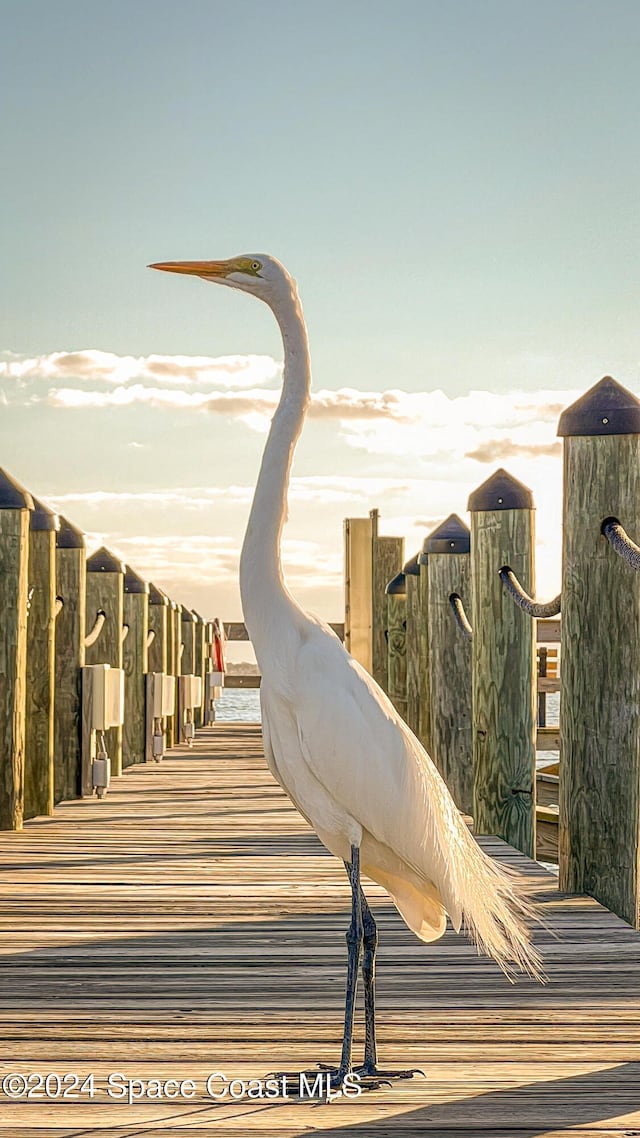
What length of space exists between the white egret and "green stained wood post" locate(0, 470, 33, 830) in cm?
353

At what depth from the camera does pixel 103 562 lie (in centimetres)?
943

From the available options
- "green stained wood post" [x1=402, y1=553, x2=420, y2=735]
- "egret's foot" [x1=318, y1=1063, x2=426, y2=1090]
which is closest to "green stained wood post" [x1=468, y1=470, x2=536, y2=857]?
"green stained wood post" [x1=402, y1=553, x2=420, y2=735]

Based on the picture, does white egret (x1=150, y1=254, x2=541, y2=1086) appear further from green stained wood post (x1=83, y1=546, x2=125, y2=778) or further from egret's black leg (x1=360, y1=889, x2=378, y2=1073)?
green stained wood post (x1=83, y1=546, x2=125, y2=778)

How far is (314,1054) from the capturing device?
3146 millimetres

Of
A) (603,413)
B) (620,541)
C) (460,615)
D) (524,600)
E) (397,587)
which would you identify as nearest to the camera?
(620,541)

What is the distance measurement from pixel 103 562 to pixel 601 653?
17.7 feet

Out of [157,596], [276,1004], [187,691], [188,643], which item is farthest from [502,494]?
[188,643]

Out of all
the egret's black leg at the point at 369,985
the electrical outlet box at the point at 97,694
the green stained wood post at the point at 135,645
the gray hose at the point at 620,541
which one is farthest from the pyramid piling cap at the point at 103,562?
the egret's black leg at the point at 369,985

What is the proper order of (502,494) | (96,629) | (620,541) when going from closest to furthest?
(620,541) → (502,494) → (96,629)

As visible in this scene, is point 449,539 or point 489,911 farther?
point 449,539

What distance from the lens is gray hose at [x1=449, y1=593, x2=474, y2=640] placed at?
7.36m

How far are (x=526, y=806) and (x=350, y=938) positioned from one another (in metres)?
3.34

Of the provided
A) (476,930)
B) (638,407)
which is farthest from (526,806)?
(476,930)

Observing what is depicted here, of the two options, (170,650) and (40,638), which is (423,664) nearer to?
(40,638)
